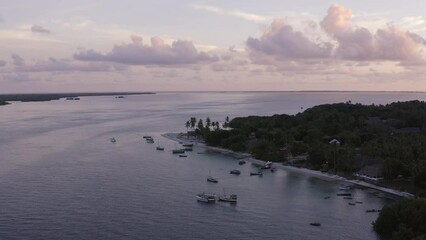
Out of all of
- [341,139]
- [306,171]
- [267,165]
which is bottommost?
[306,171]

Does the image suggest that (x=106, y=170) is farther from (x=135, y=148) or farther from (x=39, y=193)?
(x=135, y=148)

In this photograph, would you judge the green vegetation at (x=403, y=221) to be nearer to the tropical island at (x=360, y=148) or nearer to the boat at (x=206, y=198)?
the tropical island at (x=360, y=148)

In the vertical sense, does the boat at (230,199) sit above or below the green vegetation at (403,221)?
below

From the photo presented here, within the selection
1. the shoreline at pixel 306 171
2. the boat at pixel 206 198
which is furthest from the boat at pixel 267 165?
the boat at pixel 206 198

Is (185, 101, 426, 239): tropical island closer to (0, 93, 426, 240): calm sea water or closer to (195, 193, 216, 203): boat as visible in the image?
(0, 93, 426, 240): calm sea water

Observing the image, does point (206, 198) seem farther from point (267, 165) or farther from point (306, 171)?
point (267, 165)

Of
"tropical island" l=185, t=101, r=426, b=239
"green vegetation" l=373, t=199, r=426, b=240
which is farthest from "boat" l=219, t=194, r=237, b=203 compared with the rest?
"tropical island" l=185, t=101, r=426, b=239

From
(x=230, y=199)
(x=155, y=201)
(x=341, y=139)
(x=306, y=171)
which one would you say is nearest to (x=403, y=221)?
(x=230, y=199)
